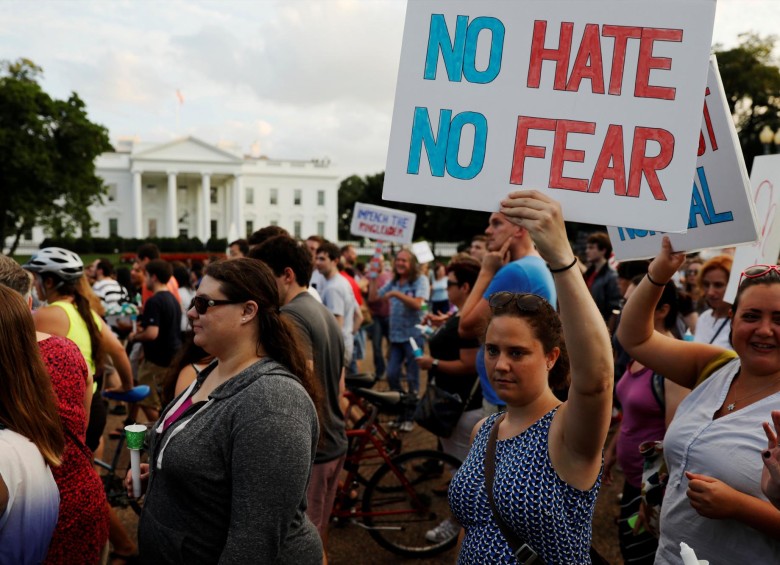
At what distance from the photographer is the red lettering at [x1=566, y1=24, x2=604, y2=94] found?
1.74 metres

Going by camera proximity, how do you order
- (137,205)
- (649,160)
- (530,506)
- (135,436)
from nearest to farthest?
1. (649,160)
2. (530,506)
3. (135,436)
4. (137,205)

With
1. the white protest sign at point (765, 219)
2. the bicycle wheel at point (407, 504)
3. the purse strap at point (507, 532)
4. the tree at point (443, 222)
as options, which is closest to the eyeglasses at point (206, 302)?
the purse strap at point (507, 532)

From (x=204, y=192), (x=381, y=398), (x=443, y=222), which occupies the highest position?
(x=381, y=398)

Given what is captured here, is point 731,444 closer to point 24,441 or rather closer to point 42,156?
point 24,441

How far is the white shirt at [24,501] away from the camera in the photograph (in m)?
2.00

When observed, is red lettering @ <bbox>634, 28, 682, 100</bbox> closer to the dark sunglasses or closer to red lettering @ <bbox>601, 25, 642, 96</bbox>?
red lettering @ <bbox>601, 25, 642, 96</bbox>

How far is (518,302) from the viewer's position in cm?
212

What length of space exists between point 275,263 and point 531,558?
2.03 meters

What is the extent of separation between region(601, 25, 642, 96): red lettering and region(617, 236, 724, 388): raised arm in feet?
2.59

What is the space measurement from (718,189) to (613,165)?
0.67 meters

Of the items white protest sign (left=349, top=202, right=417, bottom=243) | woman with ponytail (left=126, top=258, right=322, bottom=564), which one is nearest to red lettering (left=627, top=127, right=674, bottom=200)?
woman with ponytail (left=126, top=258, right=322, bottom=564)

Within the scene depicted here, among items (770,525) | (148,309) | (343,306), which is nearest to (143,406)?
(148,309)

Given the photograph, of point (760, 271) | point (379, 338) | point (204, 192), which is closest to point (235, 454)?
point (760, 271)

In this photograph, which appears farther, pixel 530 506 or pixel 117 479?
pixel 117 479
